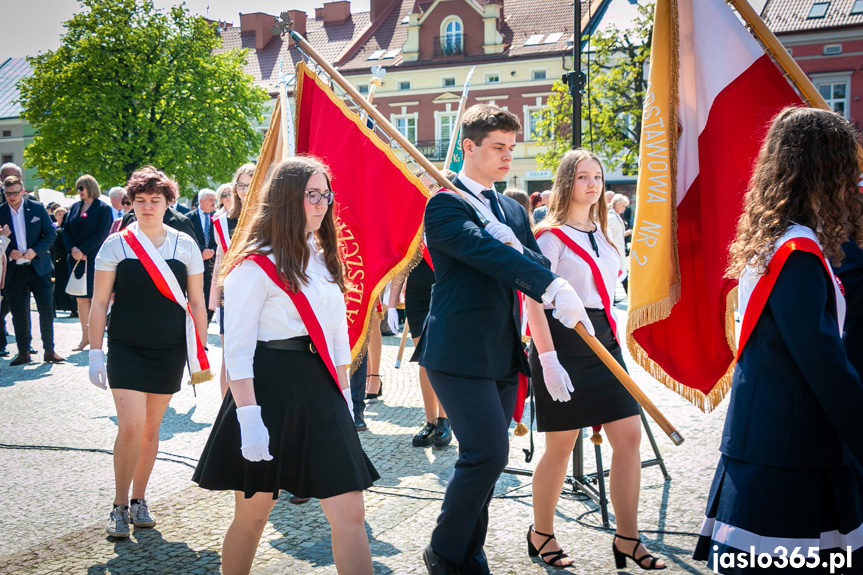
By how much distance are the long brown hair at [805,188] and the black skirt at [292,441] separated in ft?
5.05

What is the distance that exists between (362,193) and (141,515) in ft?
7.81

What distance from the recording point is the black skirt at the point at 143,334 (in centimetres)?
466

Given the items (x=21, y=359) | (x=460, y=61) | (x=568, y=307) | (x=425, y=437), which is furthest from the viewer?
(x=460, y=61)

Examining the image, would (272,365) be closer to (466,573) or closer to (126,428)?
(466,573)

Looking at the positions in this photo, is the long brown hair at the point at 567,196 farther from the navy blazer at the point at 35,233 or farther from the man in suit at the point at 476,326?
the navy blazer at the point at 35,233

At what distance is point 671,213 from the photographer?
382 cm

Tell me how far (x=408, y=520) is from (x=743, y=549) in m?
2.48

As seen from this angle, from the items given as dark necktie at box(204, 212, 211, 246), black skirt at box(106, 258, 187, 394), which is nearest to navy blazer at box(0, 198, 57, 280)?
dark necktie at box(204, 212, 211, 246)

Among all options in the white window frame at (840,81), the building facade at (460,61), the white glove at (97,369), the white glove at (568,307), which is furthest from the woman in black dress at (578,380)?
the building facade at (460,61)

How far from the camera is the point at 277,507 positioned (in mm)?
5016

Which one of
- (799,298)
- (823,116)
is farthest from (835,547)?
(823,116)

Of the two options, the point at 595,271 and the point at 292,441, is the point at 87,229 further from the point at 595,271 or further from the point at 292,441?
the point at 292,441

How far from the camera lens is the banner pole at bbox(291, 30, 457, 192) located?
3.79 m

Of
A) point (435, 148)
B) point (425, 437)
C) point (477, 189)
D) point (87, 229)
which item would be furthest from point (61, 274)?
point (435, 148)
